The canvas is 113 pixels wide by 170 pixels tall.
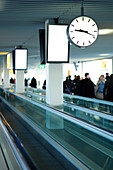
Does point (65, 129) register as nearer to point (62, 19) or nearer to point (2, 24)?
point (62, 19)

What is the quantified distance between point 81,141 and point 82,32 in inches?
127

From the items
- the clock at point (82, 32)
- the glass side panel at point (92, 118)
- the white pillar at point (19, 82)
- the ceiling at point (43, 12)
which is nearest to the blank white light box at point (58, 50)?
the ceiling at point (43, 12)

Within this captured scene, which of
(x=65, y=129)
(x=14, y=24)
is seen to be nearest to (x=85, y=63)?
(x=14, y=24)

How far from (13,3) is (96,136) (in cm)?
510

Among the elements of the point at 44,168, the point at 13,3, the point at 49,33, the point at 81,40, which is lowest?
the point at 44,168

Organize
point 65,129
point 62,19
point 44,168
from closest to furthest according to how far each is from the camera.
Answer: point 44,168 < point 65,129 < point 62,19

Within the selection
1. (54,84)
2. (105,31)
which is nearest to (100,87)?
(54,84)

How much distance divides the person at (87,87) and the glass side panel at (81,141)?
2.99m

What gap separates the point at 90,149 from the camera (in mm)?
7137

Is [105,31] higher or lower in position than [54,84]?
→ higher

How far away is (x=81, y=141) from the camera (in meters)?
7.94

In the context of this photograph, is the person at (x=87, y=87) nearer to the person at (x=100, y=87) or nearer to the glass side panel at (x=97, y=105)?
the person at (x=100, y=87)

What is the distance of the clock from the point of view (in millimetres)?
7254

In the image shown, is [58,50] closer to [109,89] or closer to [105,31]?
[109,89]
